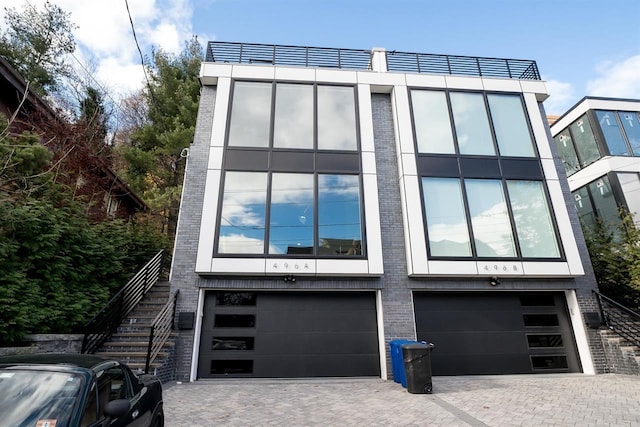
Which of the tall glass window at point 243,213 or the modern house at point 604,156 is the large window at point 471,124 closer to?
the tall glass window at point 243,213

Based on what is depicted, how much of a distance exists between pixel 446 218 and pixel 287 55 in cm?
755

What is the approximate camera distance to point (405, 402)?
591 cm

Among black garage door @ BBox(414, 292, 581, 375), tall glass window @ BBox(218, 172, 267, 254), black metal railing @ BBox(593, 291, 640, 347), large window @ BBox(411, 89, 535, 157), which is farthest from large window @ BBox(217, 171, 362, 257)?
black metal railing @ BBox(593, 291, 640, 347)

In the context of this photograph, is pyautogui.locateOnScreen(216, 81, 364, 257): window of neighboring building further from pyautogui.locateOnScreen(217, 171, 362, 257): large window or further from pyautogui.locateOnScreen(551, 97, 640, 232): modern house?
pyautogui.locateOnScreen(551, 97, 640, 232): modern house

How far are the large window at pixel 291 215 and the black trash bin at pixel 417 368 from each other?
274cm

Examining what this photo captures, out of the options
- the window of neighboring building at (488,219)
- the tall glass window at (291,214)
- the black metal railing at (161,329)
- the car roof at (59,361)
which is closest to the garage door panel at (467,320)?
the window of neighboring building at (488,219)

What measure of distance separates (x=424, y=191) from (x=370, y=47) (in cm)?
585

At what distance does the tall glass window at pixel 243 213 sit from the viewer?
837cm

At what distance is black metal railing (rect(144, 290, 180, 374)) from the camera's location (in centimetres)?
664

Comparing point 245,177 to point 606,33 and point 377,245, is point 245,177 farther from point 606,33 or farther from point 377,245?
point 606,33

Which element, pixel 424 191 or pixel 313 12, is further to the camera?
pixel 313 12

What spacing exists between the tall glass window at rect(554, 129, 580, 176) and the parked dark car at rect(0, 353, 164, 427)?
705 inches

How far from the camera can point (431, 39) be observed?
1176 cm

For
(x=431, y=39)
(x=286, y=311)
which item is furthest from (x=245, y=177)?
(x=431, y=39)
